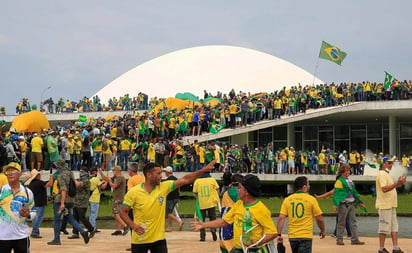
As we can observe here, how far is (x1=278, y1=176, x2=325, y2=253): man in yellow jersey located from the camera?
8844mm

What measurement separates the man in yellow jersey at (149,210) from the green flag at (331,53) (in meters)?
32.9

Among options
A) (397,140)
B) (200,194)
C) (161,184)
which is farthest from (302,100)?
(161,184)

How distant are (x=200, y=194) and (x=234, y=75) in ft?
164

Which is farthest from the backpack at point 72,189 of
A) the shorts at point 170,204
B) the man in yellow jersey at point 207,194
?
the man in yellow jersey at point 207,194

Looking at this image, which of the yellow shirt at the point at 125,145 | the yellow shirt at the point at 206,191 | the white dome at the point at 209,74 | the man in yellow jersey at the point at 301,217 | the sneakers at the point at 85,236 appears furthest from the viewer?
the white dome at the point at 209,74

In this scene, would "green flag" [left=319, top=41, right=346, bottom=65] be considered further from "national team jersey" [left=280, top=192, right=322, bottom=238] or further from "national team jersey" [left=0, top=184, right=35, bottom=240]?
"national team jersey" [left=0, top=184, right=35, bottom=240]

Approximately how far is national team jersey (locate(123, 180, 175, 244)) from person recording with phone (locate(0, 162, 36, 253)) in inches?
49.4

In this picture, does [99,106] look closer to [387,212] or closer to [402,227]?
[402,227]

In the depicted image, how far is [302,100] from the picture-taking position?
3712 centimetres

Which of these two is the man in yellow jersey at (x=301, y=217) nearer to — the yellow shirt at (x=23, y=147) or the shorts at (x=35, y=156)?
the shorts at (x=35, y=156)

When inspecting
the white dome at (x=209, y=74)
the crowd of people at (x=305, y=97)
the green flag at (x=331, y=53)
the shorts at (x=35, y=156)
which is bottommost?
the shorts at (x=35, y=156)

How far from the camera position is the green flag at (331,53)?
39.7 m

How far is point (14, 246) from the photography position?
809 cm

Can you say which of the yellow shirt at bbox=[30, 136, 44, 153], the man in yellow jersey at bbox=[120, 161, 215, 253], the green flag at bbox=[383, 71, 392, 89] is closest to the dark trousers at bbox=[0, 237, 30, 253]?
the man in yellow jersey at bbox=[120, 161, 215, 253]
